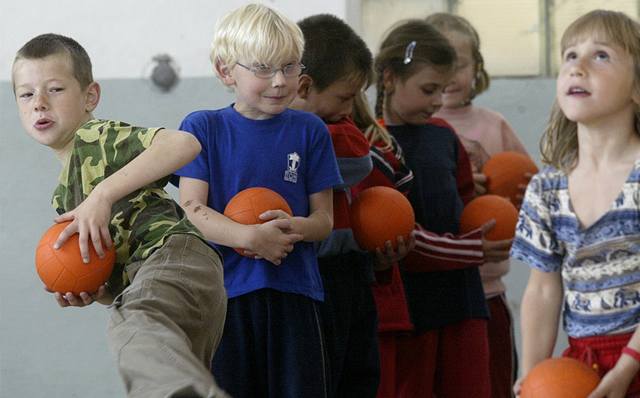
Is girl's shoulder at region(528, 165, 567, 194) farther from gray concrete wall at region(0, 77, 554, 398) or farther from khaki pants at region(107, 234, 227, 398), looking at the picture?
gray concrete wall at region(0, 77, 554, 398)

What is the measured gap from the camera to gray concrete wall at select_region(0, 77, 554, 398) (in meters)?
6.25

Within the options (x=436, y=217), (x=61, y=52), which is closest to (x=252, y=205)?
(x=61, y=52)

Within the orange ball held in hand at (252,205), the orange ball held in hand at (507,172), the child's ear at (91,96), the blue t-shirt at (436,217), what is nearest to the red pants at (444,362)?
the blue t-shirt at (436,217)

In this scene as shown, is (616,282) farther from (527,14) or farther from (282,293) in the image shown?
(527,14)

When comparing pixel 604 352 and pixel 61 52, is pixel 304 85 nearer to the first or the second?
pixel 61 52

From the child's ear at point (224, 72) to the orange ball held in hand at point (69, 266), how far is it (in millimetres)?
806

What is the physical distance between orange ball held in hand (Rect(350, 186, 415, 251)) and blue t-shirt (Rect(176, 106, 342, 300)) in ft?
1.33

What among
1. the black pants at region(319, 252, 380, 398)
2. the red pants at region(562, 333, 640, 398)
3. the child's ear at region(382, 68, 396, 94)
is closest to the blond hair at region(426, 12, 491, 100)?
the child's ear at region(382, 68, 396, 94)

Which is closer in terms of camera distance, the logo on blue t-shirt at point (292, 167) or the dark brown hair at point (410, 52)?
the logo on blue t-shirt at point (292, 167)

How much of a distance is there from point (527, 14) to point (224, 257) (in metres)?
3.26

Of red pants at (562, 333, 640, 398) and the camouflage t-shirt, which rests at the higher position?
the camouflage t-shirt

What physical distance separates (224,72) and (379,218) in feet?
2.65

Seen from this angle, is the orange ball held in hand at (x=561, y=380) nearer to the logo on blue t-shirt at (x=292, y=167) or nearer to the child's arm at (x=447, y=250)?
the logo on blue t-shirt at (x=292, y=167)

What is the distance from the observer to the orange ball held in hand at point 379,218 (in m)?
4.61
